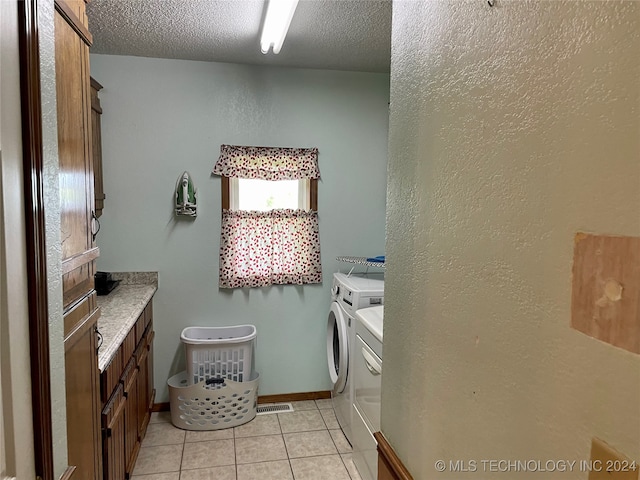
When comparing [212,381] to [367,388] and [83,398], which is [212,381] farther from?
[83,398]

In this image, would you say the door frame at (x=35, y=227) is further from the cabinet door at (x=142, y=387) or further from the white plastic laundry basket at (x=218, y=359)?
the white plastic laundry basket at (x=218, y=359)

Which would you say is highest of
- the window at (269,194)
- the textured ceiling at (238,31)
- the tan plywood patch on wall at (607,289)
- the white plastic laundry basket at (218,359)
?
the textured ceiling at (238,31)

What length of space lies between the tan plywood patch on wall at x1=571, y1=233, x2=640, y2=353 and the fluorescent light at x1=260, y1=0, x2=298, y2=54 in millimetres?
1788

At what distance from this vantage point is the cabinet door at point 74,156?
1.19m

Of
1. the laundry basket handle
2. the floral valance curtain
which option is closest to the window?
the floral valance curtain

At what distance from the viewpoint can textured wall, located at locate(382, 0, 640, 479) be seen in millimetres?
551

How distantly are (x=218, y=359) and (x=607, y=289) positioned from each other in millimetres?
2771

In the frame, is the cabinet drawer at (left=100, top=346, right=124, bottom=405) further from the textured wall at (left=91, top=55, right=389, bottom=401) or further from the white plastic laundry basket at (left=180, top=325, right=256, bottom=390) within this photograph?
the textured wall at (left=91, top=55, right=389, bottom=401)

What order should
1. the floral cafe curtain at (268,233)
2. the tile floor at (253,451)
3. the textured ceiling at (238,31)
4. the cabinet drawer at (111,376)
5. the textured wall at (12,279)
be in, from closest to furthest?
1. the textured wall at (12,279)
2. the cabinet drawer at (111,376)
3. the textured ceiling at (238,31)
4. the tile floor at (253,451)
5. the floral cafe curtain at (268,233)

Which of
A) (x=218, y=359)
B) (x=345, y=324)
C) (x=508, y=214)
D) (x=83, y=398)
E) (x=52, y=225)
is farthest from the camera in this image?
(x=218, y=359)

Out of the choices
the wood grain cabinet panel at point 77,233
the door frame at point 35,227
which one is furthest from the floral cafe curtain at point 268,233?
the door frame at point 35,227

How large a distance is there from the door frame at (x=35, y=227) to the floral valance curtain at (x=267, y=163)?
2324mm

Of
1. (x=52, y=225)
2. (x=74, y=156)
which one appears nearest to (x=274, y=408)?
(x=74, y=156)

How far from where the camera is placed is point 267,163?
327 cm
